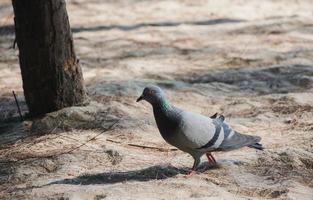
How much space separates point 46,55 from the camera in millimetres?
5191

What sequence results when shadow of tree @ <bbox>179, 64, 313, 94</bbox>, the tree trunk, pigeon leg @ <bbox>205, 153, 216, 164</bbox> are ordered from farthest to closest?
shadow of tree @ <bbox>179, 64, 313, 94</bbox> < the tree trunk < pigeon leg @ <bbox>205, 153, 216, 164</bbox>

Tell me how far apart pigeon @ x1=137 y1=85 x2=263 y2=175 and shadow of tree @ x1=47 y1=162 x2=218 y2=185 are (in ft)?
0.57

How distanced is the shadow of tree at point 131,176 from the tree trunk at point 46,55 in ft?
4.48

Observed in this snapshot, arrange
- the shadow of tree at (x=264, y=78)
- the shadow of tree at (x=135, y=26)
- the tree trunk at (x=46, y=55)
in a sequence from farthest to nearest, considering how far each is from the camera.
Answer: the shadow of tree at (x=135, y=26)
the shadow of tree at (x=264, y=78)
the tree trunk at (x=46, y=55)

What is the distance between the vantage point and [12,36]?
31.2ft

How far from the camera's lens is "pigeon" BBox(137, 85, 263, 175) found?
396 centimetres

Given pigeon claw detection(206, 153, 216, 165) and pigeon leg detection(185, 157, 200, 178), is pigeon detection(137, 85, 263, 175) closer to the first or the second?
pigeon leg detection(185, 157, 200, 178)

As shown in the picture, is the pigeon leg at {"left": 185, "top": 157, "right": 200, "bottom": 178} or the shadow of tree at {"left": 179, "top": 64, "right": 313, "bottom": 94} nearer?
the pigeon leg at {"left": 185, "top": 157, "right": 200, "bottom": 178}

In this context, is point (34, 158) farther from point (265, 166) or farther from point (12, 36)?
point (12, 36)

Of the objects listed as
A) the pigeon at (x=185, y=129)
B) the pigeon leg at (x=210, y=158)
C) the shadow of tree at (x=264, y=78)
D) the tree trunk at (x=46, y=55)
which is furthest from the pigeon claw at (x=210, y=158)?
the shadow of tree at (x=264, y=78)

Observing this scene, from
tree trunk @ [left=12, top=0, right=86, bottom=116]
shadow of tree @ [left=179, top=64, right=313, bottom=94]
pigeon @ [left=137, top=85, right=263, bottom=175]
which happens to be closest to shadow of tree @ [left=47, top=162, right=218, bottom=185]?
pigeon @ [left=137, top=85, right=263, bottom=175]

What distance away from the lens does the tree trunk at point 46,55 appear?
5.13m

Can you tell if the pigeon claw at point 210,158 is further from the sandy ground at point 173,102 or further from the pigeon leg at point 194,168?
the pigeon leg at point 194,168

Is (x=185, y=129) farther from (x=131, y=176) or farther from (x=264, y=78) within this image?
(x=264, y=78)
